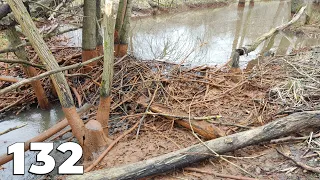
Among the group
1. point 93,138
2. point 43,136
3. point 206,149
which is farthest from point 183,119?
point 43,136

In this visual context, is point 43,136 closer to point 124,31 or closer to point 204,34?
point 124,31

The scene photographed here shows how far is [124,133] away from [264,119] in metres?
1.91

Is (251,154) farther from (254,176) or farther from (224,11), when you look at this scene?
(224,11)

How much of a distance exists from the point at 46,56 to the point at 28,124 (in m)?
2.13

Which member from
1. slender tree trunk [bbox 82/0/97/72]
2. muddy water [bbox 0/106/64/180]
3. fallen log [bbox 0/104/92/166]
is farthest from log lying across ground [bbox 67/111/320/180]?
slender tree trunk [bbox 82/0/97/72]

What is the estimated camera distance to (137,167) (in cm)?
272

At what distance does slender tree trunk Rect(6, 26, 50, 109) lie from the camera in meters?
4.39

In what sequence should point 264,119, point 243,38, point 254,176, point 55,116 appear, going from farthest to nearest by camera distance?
point 243,38, point 55,116, point 264,119, point 254,176

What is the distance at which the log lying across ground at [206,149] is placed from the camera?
2682 mm

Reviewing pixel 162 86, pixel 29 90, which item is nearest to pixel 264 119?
pixel 162 86

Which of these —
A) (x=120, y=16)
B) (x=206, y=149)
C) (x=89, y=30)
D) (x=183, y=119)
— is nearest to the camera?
(x=206, y=149)

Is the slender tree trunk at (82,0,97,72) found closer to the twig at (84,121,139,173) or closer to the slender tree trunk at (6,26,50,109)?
the slender tree trunk at (6,26,50,109)

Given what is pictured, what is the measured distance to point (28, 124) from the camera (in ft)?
14.9

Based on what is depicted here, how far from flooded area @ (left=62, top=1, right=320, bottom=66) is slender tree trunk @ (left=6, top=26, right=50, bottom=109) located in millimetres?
2682
